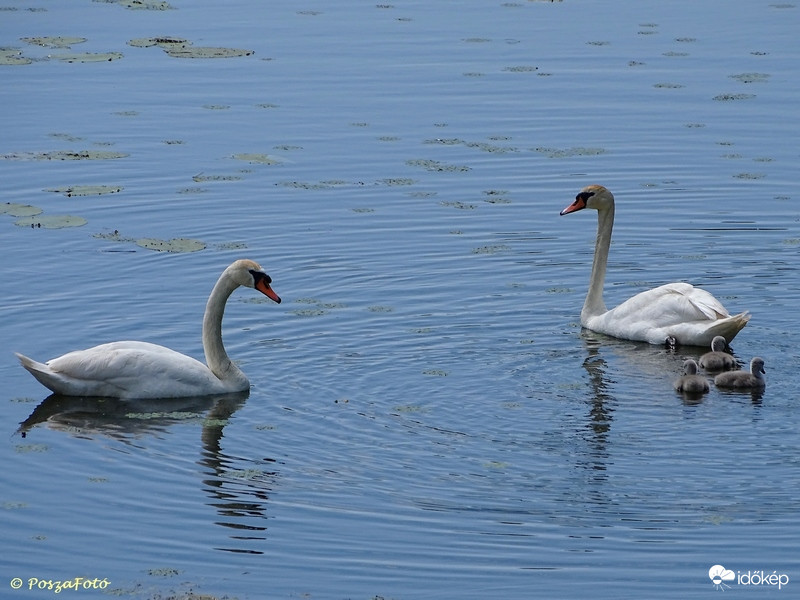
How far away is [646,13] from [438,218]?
13.1 meters

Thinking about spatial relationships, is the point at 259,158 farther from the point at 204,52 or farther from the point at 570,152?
the point at 204,52

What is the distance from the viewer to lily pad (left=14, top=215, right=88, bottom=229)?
19266 mm

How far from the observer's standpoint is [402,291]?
55.9 ft

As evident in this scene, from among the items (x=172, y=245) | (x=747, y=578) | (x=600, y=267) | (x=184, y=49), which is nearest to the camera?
(x=747, y=578)

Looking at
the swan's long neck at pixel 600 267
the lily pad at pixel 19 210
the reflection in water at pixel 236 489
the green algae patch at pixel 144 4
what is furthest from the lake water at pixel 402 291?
the green algae patch at pixel 144 4

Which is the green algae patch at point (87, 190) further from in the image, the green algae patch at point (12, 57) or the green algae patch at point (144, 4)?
the green algae patch at point (144, 4)

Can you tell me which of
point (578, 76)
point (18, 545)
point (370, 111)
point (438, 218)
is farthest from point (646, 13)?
point (18, 545)

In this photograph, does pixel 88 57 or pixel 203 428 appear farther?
pixel 88 57

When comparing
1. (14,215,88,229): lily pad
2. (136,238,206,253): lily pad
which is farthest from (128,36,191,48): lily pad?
(136,238,206,253): lily pad

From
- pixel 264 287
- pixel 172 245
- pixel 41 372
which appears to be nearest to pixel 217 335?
pixel 264 287

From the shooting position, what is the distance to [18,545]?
11266mm

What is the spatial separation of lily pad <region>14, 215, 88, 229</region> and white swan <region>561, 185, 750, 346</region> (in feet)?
21.2

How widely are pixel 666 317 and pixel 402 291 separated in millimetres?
2816

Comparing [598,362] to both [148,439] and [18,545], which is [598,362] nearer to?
[148,439]
